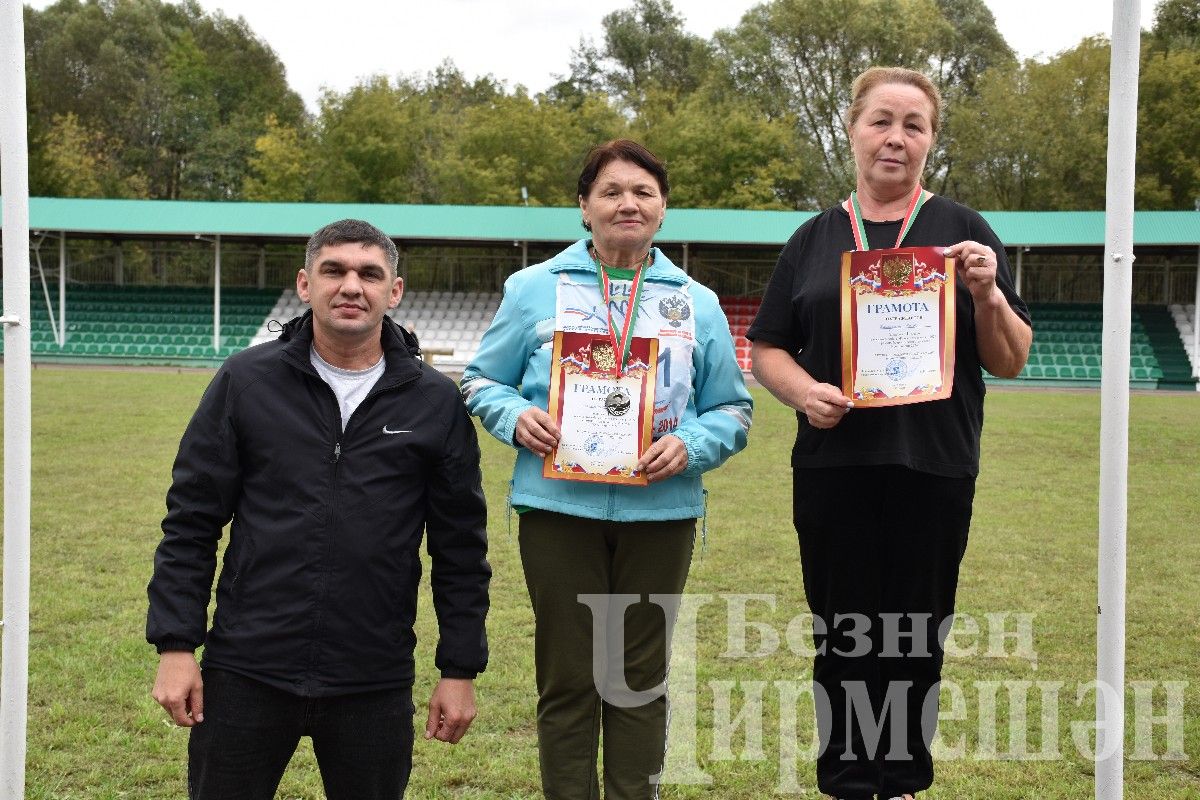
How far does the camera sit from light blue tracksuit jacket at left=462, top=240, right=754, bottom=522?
10.5 ft

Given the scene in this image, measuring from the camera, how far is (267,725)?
2.73 meters

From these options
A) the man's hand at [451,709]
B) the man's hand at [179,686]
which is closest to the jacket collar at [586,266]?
the man's hand at [451,709]

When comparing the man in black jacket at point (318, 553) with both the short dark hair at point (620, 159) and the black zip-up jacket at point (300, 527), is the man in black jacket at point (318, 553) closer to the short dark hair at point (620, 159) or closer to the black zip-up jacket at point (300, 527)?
the black zip-up jacket at point (300, 527)

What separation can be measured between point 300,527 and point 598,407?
89 centimetres

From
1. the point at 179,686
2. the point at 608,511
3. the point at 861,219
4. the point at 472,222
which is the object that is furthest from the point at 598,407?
the point at 472,222

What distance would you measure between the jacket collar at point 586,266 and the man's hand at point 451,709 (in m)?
1.20

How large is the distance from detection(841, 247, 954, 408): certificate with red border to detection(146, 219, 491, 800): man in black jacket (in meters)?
1.10

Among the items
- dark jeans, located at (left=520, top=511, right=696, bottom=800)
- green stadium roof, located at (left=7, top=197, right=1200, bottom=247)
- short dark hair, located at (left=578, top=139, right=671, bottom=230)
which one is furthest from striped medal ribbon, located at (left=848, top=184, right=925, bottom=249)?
green stadium roof, located at (left=7, top=197, right=1200, bottom=247)

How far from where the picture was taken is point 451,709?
2885mm

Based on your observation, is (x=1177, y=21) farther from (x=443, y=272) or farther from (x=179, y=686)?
(x=179, y=686)

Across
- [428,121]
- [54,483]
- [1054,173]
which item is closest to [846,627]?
[54,483]

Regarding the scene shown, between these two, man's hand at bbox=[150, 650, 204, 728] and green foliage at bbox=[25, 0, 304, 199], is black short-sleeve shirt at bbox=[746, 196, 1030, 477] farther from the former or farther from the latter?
green foliage at bbox=[25, 0, 304, 199]

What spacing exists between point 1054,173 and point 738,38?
17.0 m

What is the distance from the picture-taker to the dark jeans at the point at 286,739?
107 inches
